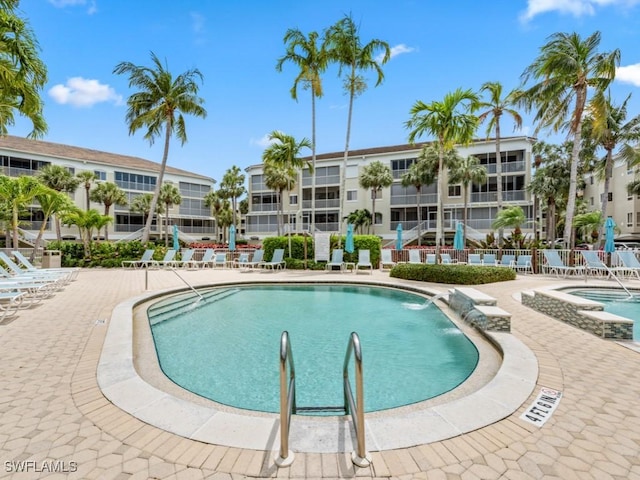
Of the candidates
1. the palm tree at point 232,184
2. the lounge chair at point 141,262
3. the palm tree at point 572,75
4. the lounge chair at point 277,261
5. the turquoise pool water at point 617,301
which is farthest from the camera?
Answer: the palm tree at point 232,184

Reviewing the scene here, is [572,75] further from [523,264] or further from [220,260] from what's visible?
[220,260]

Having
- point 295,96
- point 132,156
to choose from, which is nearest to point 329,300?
point 295,96

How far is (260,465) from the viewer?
231 cm

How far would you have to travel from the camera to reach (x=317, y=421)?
9.88 ft

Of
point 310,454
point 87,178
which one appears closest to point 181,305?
point 310,454

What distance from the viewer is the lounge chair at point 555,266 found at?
15252 millimetres

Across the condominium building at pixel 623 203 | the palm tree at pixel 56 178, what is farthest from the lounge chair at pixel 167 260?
the condominium building at pixel 623 203

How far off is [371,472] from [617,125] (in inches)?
1075

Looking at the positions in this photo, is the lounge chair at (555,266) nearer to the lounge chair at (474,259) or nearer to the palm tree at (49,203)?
the lounge chair at (474,259)

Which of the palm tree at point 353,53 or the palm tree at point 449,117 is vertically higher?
the palm tree at point 353,53

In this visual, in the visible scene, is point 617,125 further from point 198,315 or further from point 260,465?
point 260,465

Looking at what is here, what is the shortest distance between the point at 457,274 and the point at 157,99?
70.1 ft

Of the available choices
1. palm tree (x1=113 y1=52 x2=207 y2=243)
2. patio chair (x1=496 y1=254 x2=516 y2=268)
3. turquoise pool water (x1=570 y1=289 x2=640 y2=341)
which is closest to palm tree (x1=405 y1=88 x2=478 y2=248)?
patio chair (x1=496 y1=254 x2=516 y2=268)

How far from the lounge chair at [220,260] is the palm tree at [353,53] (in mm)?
9078
